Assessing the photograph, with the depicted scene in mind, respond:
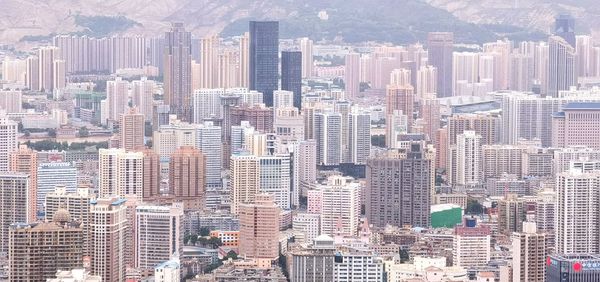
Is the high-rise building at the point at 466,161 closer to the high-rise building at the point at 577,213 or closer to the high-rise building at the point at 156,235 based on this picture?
the high-rise building at the point at 577,213

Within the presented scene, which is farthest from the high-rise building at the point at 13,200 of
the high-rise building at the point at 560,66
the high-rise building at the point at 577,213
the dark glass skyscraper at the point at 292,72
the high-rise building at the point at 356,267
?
the high-rise building at the point at 560,66

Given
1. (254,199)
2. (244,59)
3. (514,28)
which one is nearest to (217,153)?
(254,199)

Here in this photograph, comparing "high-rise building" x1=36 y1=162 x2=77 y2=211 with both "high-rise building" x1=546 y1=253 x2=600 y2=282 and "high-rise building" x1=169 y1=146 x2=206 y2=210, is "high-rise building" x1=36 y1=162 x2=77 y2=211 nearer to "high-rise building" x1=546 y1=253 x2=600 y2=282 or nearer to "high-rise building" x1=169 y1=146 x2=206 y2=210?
"high-rise building" x1=169 y1=146 x2=206 y2=210

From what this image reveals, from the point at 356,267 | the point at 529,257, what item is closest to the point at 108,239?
the point at 356,267

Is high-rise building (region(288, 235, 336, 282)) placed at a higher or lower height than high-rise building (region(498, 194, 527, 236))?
lower

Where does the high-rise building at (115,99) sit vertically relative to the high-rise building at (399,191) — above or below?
above

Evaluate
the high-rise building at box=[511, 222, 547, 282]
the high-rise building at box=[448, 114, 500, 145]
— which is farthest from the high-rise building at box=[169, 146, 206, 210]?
the high-rise building at box=[511, 222, 547, 282]

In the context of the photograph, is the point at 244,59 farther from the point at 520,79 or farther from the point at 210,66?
the point at 520,79
